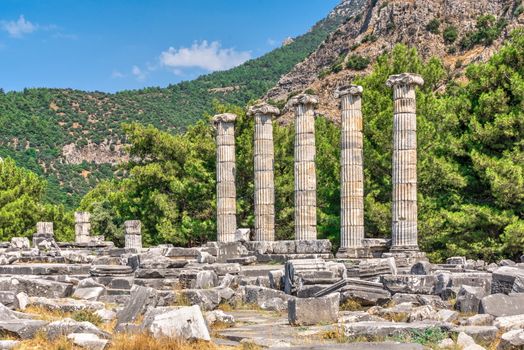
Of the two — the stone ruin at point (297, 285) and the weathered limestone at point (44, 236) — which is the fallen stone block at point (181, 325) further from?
the weathered limestone at point (44, 236)

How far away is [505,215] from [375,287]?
16597mm

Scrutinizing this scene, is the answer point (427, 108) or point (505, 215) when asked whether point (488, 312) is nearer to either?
point (505, 215)

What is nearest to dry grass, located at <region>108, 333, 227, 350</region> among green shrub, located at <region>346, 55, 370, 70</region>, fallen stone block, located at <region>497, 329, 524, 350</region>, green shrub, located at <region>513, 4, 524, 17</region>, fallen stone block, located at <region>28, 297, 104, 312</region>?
fallen stone block, located at <region>497, 329, 524, 350</region>

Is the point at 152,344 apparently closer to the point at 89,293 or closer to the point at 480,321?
the point at 480,321

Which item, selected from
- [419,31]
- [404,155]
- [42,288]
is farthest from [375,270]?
[419,31]

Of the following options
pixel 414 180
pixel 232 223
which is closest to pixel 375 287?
pixel 414 180

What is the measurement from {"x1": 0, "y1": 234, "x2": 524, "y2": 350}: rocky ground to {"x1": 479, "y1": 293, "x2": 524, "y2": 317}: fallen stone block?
0.02 metres

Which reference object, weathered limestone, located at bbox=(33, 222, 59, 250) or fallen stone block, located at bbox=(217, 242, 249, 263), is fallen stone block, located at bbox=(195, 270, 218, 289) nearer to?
fallen stone block, located at bbox=(217, 242, 249, 263)

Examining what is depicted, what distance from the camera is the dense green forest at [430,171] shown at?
31984 mm

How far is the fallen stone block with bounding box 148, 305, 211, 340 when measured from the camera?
10.8m

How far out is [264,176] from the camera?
35.6 m

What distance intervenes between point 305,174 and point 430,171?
5.22 metres

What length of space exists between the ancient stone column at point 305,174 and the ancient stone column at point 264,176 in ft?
6.26

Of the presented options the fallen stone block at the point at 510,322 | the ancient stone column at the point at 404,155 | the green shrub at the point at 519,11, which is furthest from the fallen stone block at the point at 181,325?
the green shrub at the point at 519,11
